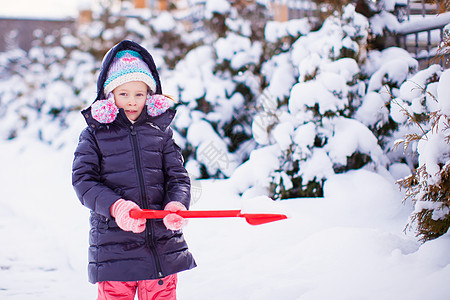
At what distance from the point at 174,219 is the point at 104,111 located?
1.94 feet

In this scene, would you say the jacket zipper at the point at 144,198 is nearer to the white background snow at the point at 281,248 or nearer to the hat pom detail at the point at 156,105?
the hat pom detail at the point at 156,105

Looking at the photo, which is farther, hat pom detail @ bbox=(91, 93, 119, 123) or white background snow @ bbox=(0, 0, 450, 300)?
white background snow @ bbox=(0, 0, 450, 300)

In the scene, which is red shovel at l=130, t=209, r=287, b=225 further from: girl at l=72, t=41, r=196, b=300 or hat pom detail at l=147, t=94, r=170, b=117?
hat pom detail at l=147, t=94, r=170, b=117

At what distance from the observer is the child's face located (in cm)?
198

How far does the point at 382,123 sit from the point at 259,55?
1.92m

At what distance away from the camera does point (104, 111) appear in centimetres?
188

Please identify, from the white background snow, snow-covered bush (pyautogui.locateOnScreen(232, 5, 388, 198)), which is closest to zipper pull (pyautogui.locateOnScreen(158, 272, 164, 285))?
the white background snow

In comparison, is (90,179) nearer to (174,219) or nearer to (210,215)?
(174,219)

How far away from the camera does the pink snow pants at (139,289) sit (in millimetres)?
1864

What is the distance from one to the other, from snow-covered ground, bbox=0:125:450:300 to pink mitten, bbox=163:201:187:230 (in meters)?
0.27

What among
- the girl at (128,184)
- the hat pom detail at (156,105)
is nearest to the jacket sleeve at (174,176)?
the girl at (128,184)

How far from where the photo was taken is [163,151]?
202 centimetres

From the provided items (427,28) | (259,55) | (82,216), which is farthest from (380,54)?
(82,216)

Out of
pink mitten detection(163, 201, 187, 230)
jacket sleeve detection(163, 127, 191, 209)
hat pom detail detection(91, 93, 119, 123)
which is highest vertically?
hat pom detail detection(91, 93, 119, 123)
